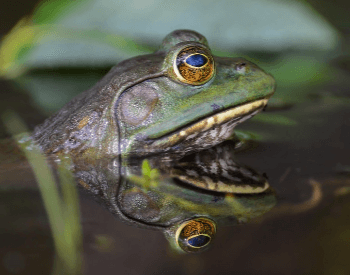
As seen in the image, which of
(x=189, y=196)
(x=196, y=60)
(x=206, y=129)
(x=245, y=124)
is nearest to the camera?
(x=189, y=196)

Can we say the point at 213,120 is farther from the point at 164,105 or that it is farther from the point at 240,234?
the point at 240,234

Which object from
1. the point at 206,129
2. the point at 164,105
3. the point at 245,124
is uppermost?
the point at 245,124

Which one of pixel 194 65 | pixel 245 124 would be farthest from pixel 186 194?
pixel 245 124

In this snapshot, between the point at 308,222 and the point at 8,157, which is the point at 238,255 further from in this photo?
the point at 8,157

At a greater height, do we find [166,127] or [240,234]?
[166,127]

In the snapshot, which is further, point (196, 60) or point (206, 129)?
point (206, 129)

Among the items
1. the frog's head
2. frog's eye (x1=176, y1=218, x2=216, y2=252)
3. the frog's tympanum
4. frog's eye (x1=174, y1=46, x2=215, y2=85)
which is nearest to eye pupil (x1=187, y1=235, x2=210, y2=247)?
frog's eye (x1=176, y1=218, x2=216, y2=252)
